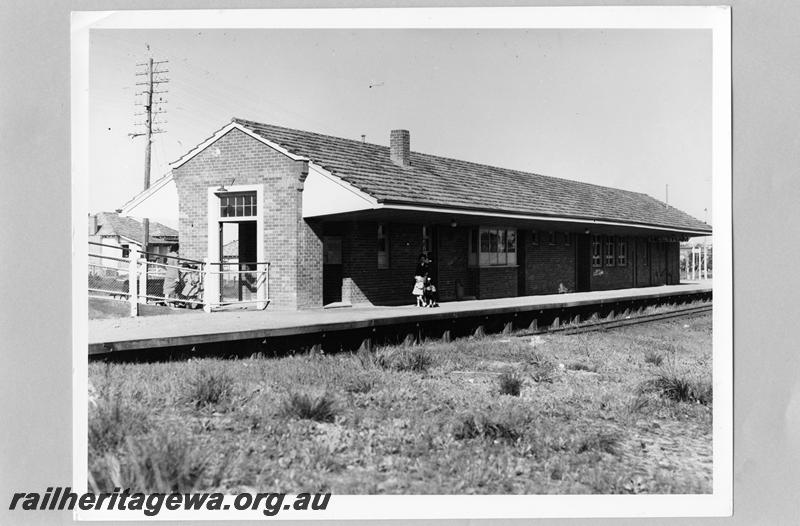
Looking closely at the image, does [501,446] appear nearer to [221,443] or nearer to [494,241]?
[221,443]

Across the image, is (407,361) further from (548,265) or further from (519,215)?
(548,265)

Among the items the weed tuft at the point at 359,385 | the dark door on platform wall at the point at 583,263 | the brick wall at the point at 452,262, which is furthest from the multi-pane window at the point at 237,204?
the dark door on platform wall at the point at 583,263

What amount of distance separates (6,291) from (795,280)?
798 cm

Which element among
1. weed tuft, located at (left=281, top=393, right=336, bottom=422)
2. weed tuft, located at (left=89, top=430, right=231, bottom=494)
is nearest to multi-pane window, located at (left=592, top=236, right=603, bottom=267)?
weed tuft, located at (left=281, top=393, right=336, bottom=422)

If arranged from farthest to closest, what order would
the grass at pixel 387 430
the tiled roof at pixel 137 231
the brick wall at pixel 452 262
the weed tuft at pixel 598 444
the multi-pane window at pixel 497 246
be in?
the tiled roof at pixel 137 231, the multi-pane window at pixel 497 246, the brick wall at pixel 452 262, the weed tuft at pixel 598 444, the grass at pixel 387 430

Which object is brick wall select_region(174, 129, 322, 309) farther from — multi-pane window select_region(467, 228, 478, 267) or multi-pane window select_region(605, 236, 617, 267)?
multi-pane window select_region(605, 236, 617, 267)

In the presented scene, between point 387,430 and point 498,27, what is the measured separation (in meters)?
4.34

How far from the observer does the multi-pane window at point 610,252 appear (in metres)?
25.4

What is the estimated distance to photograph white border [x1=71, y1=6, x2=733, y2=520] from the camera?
6566mm

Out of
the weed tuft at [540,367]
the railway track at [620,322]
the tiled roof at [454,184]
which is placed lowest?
the weed tuft at [540,367]

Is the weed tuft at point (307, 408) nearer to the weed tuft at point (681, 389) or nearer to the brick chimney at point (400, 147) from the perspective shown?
the weed tuft at point (681, 389)

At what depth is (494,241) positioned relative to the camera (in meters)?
20.0

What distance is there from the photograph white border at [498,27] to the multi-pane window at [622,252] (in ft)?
62.7

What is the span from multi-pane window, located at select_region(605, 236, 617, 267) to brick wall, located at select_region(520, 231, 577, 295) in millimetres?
2321
